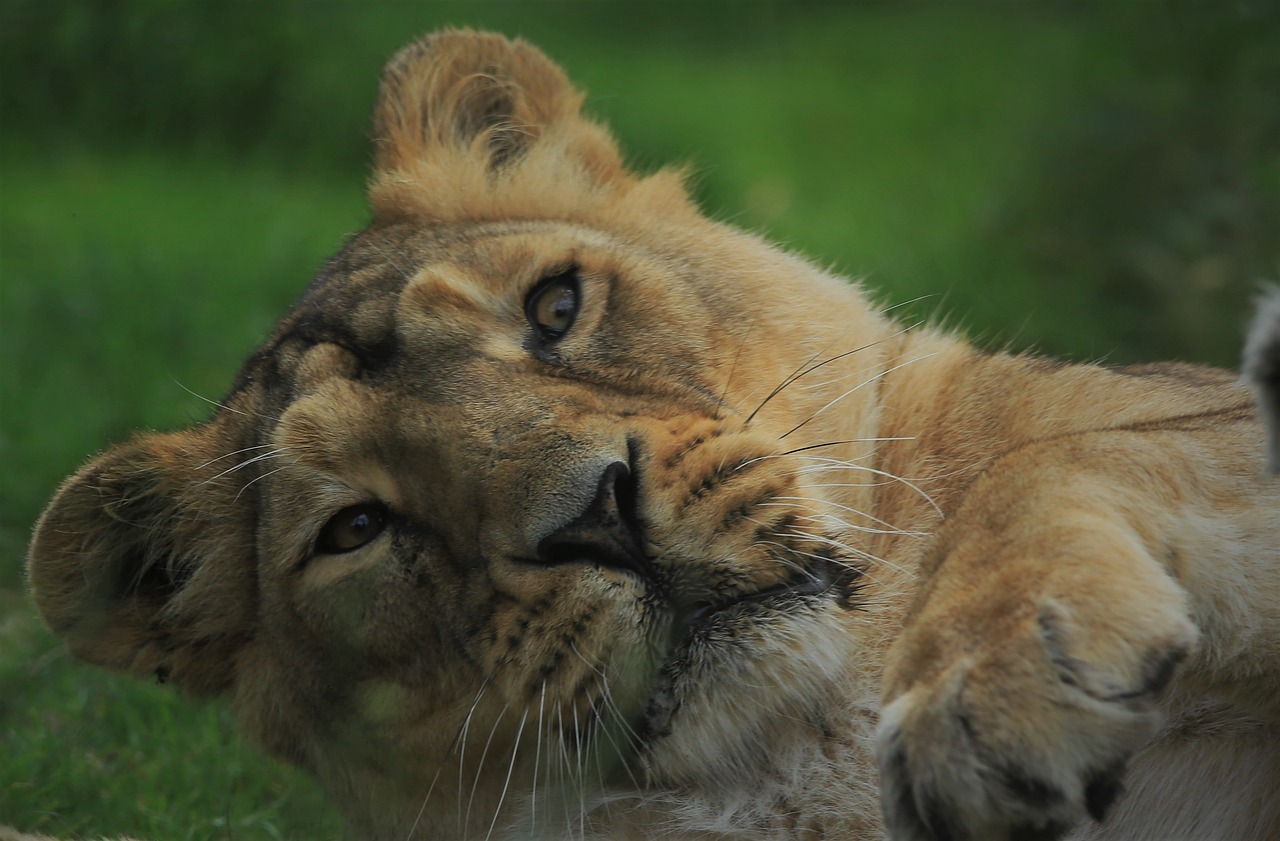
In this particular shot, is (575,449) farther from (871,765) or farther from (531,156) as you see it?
(531,156)

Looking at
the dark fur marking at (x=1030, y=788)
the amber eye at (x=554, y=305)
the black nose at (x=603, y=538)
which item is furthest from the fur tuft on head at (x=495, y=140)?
the dark fur marking at (x=1030, y=788)

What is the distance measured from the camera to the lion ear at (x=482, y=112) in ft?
14.5

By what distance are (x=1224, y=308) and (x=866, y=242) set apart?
2.47 metres

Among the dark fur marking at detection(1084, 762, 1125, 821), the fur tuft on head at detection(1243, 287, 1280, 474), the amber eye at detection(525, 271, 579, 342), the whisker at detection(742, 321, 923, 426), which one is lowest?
the dark fur marking at detection(1084, 762, 1125, 821)

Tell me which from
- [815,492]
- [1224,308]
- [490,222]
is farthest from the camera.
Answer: [1224,308]

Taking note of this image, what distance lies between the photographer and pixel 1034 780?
2.18 meters

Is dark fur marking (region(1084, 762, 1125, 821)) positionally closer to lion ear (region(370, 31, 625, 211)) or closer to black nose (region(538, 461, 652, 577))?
black nose (region(538, 461, 652, 577))

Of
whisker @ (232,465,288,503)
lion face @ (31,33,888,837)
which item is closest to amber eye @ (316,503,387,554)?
lion face @ (31,33,888,837)

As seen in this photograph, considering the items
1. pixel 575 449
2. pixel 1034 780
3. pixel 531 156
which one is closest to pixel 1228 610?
pixel 1034 780

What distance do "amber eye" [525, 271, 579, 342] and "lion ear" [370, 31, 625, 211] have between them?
87 centimetres

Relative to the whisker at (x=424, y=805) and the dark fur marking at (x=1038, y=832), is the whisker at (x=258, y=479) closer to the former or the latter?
the whisker at (x=424, y=805)

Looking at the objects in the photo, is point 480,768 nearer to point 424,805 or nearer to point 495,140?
point 424,805

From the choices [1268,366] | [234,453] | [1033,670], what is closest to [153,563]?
[234,453]

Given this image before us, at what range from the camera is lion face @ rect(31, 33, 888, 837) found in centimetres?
285
